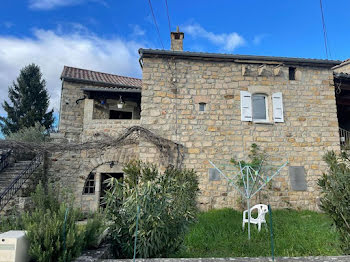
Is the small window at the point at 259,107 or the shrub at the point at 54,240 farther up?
the small window at the point at 259,107

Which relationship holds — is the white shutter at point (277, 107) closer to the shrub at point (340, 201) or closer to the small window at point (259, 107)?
the small window at point (259, 107)

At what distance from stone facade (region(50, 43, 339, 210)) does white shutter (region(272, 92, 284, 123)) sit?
12 centimetres

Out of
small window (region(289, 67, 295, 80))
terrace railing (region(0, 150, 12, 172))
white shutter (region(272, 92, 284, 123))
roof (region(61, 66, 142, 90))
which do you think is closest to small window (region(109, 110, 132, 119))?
roof (region(61, 66, 142, 90))

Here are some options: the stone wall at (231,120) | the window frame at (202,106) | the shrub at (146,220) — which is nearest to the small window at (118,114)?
the stone wall at (231,120)

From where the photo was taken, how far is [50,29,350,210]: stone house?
24.3 feet

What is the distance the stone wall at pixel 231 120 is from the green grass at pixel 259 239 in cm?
141

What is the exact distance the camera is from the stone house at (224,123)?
7.42m

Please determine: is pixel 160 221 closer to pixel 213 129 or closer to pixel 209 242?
pixel 209 242

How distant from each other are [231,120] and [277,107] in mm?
1549

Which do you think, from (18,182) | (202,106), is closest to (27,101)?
(18,182)

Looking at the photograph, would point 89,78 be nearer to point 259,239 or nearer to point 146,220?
point 259,239

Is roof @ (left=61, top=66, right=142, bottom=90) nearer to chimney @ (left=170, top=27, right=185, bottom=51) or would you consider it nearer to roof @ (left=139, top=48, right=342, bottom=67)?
chimney @ (left=170, top=27, right=185, bottom=51)

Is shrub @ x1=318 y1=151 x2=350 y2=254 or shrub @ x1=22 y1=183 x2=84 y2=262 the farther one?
shrub @ x1=318 y1=151 x2=350 y2=254

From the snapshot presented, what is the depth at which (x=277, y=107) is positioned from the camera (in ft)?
25.5
